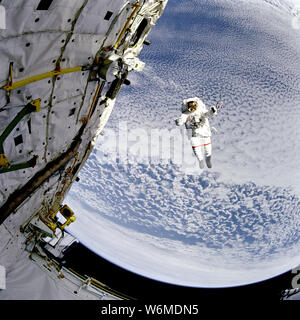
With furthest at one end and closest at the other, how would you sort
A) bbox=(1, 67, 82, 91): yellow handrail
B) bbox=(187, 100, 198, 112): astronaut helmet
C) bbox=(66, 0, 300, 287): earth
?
bbox=(66, 0, 300, 287): earth
bbox=(187, 100, 198, 112): astronaut helmet
bbox=(1, 67, 82, 91): yellow handrail

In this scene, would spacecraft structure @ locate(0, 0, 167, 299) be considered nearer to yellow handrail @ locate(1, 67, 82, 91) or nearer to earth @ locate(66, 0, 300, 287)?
yellow handrail @ locate(1, 67, 82, 91)

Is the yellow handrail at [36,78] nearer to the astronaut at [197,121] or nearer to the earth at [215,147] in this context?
the astronaut at [197,121]

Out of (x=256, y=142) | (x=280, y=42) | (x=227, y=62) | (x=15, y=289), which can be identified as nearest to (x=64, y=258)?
(x=15, y=289)

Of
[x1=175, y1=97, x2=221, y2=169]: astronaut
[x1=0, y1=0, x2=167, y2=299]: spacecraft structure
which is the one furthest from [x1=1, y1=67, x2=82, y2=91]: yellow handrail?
[x1=175, y1=97, x2=221, y2=169]: astronaut

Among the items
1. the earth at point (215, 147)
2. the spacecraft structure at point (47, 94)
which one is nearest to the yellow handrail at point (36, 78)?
the spacecraft structure at point (47, 94)

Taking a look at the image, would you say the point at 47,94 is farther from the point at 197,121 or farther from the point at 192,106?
the point at 197,121

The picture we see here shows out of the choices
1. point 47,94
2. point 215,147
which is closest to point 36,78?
point 47,94

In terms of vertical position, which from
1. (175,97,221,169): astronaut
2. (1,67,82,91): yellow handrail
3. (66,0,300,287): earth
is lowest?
(1,67,82,91): yellow handrail

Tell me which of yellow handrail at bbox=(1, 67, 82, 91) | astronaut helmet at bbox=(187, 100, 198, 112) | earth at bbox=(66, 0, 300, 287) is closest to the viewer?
yellow handrail at bbox=(1, 67, 82, 91)

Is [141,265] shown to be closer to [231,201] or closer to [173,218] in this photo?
[173,218]
